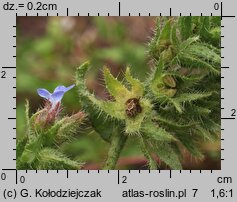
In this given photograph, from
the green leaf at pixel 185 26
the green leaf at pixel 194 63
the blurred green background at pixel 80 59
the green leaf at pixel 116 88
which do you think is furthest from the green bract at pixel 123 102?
the blurred green background at pixel 80 59

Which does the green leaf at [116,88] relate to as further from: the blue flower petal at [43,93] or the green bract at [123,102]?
the blue flower petal at [43,93]

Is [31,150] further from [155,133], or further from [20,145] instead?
[155,133]

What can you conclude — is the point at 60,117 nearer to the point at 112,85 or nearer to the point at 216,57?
the point at 112,85

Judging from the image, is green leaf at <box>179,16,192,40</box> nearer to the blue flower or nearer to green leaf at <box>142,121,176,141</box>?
green leaf at <box>142,121,176,141</box>

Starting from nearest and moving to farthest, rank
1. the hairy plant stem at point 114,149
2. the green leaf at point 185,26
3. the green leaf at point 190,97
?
the green leaf at point 190,97
the green leaf at point 185,26
the hairy plant stem at point 114,149

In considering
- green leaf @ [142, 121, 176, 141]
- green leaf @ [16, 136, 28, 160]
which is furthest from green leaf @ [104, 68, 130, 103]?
green leaf @ [16, 136, 28, 160]

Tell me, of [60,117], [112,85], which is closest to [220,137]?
[112,85]
